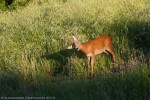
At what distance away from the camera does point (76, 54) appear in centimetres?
922

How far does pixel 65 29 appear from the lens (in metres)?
10.3

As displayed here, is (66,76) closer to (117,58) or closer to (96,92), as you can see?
(117,58)

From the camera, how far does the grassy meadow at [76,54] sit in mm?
6426

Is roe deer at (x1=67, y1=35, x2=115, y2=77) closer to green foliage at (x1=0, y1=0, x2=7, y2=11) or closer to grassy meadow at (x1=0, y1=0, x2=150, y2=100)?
grassy meadow at (x1=0, y1=0, x2=150, y2=100)

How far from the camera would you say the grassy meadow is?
253 inches

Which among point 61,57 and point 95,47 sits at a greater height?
point 95,47

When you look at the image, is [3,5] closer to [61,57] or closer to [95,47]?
[61,57]

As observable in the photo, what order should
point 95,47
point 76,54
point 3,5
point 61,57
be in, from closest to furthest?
1. point 95,47
2. point 76,54
3. point 61,57
4. point 3,5

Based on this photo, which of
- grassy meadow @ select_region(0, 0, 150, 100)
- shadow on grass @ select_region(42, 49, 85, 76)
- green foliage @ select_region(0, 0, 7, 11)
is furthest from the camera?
green foliage @ select_region(0, 0, 7, 11)

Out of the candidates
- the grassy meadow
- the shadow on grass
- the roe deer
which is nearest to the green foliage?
the grassy meadow

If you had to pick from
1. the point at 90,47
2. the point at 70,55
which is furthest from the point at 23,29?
the point at 90,47

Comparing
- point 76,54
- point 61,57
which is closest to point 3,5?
point 61,57

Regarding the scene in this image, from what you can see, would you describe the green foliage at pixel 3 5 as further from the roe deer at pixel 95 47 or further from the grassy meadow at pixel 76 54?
the roe deer at pixel 95 47

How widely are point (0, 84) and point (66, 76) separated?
4.89ft
